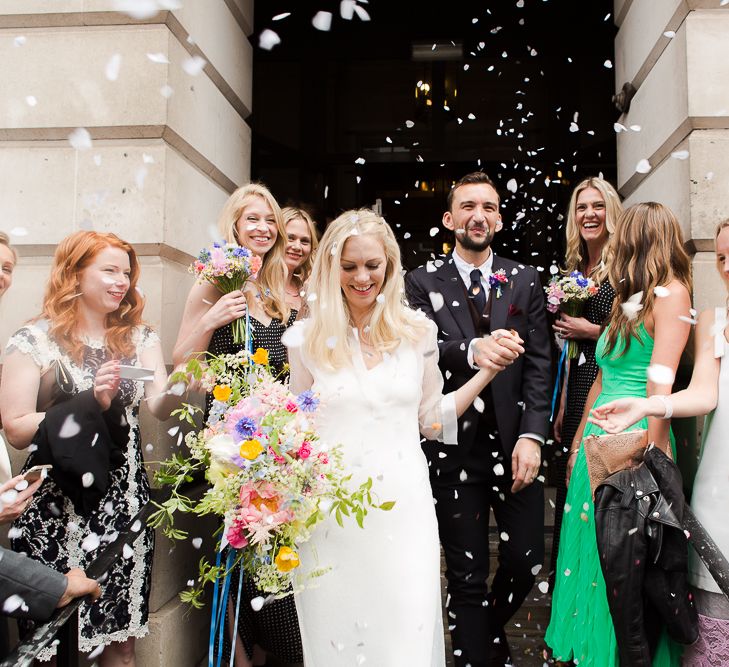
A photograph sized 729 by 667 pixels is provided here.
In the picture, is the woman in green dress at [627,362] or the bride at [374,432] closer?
the bride at [374,432]

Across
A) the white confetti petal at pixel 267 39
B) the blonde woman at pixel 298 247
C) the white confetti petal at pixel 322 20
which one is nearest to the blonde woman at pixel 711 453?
the blonde woman at pixel 298 247

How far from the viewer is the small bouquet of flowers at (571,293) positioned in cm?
365

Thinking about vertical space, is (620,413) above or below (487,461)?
above

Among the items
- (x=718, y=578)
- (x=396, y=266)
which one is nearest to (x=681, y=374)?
(x=718, y=578)

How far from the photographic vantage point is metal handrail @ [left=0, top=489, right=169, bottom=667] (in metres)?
2.05

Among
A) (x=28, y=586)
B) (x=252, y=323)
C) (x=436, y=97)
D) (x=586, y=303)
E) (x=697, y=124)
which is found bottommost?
(x=28, y=586)

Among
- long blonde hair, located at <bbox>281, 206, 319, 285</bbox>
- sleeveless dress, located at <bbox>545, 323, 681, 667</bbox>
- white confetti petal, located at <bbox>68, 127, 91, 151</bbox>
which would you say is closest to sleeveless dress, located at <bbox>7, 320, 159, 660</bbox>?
white confetti petal, located at <bbox>68, 127, 91, 151</bbox>

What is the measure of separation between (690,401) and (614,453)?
0.37 meters

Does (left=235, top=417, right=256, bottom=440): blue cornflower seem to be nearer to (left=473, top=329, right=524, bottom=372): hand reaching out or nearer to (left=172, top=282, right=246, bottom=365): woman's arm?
(left=172, top=282, right=246, bottom=365): woman's arm

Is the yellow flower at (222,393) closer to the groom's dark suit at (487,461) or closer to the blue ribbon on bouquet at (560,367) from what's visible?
the groom's dark suit at (487,461)

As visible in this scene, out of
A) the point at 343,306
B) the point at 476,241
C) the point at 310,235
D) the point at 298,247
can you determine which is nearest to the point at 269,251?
the point at 298,247

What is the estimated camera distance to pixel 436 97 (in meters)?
5.81

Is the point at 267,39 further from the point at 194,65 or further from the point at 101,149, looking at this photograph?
the point at 101,149

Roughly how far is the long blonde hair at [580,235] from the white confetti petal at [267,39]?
3019 millimetres
